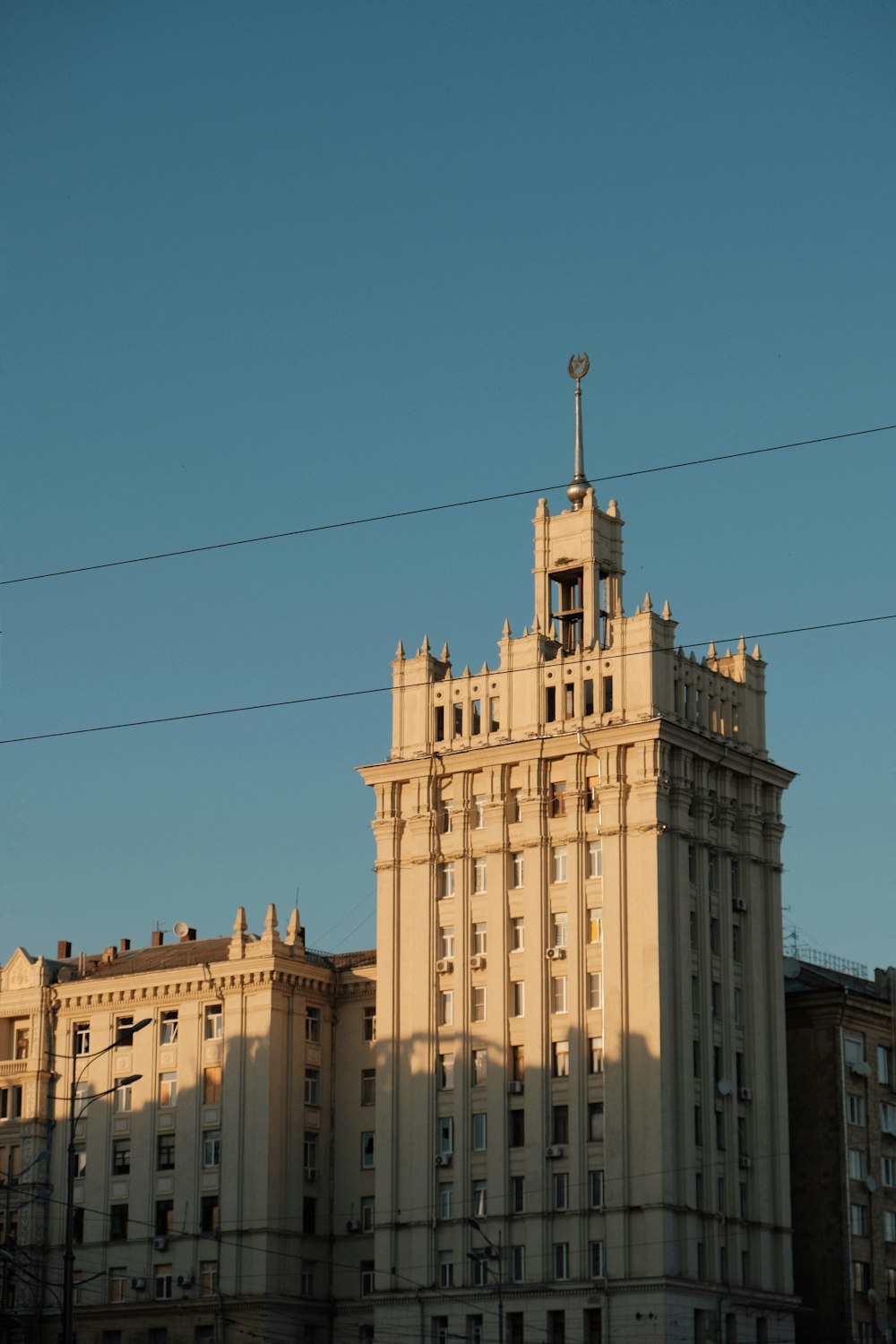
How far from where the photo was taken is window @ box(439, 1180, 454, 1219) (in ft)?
267

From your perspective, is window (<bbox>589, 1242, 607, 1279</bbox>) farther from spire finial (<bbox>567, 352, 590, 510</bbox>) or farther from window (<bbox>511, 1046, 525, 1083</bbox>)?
spire finial (<bbox>567, 352, 590, 510</bbox>)

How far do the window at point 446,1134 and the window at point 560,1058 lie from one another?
474cm

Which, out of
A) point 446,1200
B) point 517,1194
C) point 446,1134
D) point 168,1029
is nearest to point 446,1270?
point 446,1200

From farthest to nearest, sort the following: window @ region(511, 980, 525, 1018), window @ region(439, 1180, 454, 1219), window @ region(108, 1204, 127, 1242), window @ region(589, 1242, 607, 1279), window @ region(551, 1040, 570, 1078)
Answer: window @ region(108, 1204, 127, 1242)
window @ region(511, 980, 525, 1018)
window @ region(439, 1180, 454, 1219)
window @ region(551, 1040, 570, 1078)
window @ region(589, 1242, 607, 1279)

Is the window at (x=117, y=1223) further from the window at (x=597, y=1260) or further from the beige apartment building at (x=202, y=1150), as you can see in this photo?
the window at (x=597, y=1260)

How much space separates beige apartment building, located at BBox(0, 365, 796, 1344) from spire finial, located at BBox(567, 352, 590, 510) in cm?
30

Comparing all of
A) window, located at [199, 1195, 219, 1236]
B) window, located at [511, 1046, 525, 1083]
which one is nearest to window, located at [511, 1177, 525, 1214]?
window, located at [511, 1046, 525, 1083]

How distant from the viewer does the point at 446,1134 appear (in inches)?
3246

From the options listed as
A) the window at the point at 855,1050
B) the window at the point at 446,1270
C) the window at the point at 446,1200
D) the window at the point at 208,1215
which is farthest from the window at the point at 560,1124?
the window at the point at 208,1215

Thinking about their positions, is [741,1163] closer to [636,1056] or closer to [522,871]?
[636,1056]

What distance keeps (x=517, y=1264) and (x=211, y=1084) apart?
52.9 feet

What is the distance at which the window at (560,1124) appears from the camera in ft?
260

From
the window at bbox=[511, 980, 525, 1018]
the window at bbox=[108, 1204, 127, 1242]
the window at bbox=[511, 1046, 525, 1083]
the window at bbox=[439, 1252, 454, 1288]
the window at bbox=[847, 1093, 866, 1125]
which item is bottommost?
the window at bbox=[439, 1252, 454, 1288]

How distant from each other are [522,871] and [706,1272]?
15.6 meters
